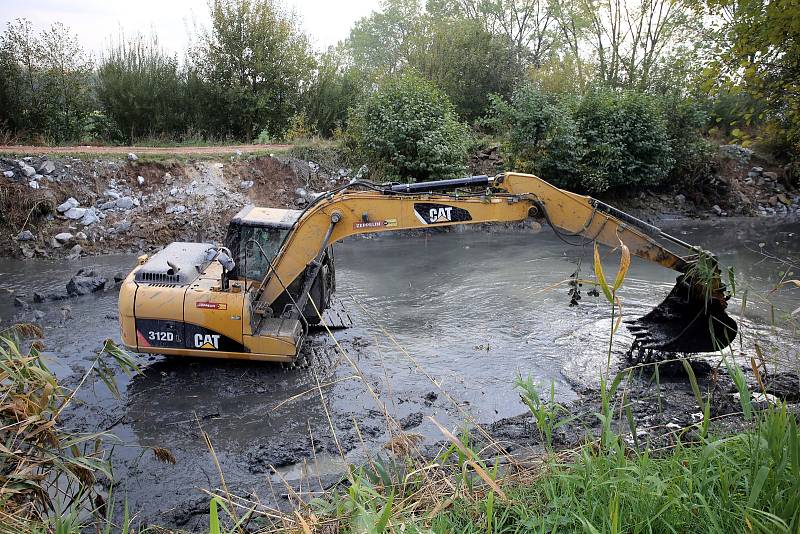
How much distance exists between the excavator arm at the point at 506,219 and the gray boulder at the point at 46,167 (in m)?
9.02

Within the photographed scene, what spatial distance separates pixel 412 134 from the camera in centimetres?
1562

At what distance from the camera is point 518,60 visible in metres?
22.0

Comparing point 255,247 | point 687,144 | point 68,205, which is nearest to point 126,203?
point 68,205

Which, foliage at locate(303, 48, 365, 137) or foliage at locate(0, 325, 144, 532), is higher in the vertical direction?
foliage at locate(303, 48, 365, 137)

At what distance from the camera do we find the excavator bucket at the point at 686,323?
6922mm

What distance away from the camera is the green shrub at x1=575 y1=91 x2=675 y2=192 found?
16.7 m

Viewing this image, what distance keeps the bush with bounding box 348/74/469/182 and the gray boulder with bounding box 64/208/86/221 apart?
690cm

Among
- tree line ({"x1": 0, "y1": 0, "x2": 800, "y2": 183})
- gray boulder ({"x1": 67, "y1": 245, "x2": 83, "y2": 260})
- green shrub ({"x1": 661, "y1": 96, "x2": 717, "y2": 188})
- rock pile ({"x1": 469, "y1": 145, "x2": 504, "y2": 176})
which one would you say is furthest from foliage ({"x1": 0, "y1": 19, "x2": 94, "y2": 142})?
green shrub ({"x1": 661, "y1": 96, "x2": 717, "y2": 188})

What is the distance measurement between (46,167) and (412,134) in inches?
330

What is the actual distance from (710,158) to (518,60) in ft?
24.2

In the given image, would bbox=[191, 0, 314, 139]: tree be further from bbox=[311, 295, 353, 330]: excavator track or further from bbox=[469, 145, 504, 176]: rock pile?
bbox=[311, 295, 353, 330]: excavator track

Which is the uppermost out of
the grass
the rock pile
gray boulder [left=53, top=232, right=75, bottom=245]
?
the rock pile

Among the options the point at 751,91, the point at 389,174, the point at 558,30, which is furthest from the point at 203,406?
the point at 558,30

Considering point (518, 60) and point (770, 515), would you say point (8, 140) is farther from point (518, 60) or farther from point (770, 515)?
point (770, 515)
